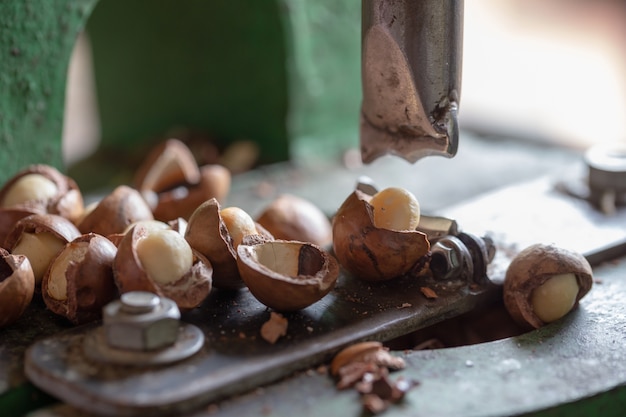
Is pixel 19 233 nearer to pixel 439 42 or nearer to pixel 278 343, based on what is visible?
pixel 278 343

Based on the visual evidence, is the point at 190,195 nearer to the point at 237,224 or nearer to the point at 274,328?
the point at 237,224

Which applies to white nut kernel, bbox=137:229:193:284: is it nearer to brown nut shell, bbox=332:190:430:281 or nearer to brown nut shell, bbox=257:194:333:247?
brown nut shell, bbox=332:190:430:281

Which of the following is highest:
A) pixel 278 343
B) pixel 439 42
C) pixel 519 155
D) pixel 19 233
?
pixel 439 42

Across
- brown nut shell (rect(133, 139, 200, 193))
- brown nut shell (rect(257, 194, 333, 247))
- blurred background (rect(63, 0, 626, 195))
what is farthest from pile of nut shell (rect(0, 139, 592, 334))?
blurred background (rect(63, 0, 626, 195))

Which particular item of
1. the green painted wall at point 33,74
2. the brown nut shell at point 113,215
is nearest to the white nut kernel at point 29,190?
the brown nut shell at point 113,215

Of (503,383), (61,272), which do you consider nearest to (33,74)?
(61,272)

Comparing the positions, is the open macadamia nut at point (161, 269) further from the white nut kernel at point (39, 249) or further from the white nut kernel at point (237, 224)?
the white nut kernel at point (39, 249)

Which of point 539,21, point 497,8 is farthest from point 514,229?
point 497,8

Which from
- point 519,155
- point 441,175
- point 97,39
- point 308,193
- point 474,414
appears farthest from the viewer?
point 97,39
